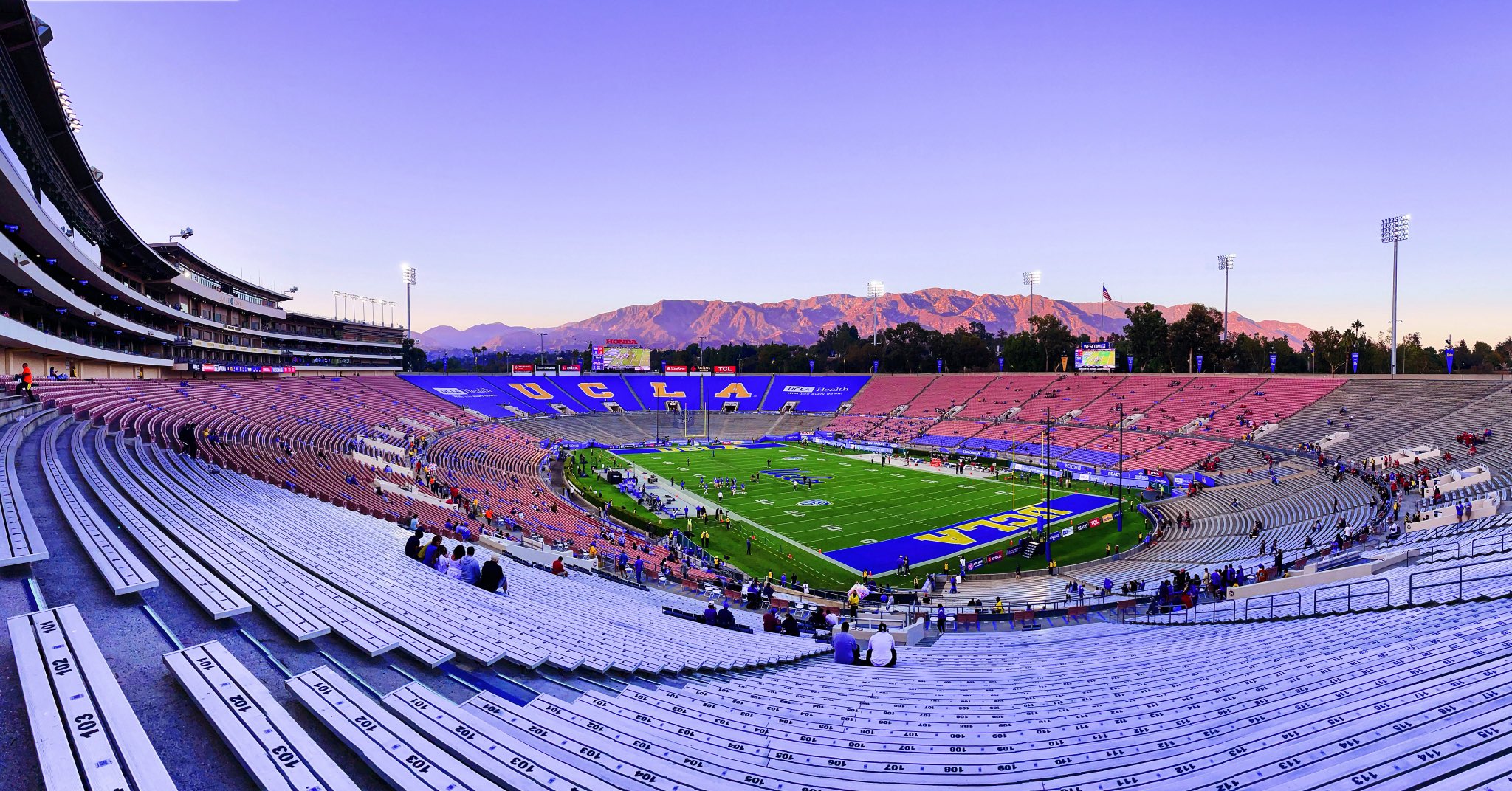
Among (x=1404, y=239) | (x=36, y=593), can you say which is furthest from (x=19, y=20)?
(x=1404, y=239)

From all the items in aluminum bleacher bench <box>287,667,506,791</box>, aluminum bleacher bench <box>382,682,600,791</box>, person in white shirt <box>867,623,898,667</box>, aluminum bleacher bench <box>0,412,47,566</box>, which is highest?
aluminum bleacher bench <box>0,412,47,566</box>

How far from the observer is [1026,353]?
8800 centimetres

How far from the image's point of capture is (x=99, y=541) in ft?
25.9

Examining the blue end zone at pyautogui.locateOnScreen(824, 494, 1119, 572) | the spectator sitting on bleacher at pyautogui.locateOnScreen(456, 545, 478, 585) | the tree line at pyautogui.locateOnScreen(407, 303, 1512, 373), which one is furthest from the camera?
the tree line at pyautogui.locateOnScreen(407, 303, 1512, 373)

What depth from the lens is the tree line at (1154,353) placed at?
73.8m

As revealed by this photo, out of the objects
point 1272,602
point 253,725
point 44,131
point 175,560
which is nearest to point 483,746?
point 253,725

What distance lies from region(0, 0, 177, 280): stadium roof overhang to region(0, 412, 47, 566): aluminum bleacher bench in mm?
12638

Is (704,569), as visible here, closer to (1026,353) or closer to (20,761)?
(20,761)

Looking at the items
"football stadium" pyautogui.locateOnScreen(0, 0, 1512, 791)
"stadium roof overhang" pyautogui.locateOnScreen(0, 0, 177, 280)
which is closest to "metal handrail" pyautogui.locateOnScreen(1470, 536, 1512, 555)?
"football stadium" pyautogui.locateOnScreen(0, 0, 1512, 791)

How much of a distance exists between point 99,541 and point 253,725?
17.9 ft

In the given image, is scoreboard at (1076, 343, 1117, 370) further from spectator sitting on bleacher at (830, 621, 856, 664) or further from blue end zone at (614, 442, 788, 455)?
spectator sitting on bleacher at (830, 621, 856, 664)

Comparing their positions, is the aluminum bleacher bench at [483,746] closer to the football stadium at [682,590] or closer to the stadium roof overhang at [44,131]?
the football stadium at [682,590]

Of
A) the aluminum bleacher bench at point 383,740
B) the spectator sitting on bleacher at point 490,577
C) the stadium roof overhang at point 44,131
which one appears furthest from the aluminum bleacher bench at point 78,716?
the stadium roof overhang at point 44,131

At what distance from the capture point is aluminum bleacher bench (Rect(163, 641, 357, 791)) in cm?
395
